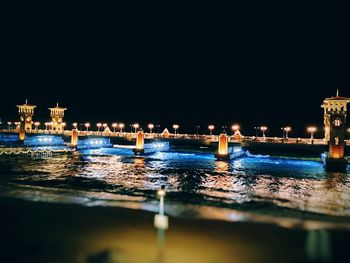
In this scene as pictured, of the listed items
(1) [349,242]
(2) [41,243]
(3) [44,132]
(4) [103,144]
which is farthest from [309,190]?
(3) [44,132]

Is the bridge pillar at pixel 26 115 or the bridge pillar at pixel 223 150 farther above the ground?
the bridge pillar at pixel 26 115

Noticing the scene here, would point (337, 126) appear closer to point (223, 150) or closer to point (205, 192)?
point (223, 150)

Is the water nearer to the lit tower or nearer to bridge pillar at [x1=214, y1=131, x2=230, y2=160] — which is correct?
bridge pillar at [x1=214, y1=131, x2=230, y2=160]

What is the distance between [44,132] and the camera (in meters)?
96.4

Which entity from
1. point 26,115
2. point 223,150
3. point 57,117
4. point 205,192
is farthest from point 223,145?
point 26,115

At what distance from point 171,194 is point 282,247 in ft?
56.5

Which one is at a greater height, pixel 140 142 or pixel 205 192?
pixel 140 142

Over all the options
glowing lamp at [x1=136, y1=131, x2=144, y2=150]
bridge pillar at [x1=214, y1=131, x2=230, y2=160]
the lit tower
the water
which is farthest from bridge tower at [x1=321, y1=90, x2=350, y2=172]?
the lit tower

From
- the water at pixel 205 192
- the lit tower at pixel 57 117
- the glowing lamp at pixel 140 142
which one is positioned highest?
the lit tower at pixel 57 117

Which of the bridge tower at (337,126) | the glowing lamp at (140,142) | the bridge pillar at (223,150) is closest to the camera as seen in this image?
the bridge tower at (337,126)

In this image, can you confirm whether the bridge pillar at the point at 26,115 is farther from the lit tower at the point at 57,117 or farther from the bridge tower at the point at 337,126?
the bridge tower at the point at 337,126

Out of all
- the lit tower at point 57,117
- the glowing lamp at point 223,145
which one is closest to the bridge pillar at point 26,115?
the lit tower at point 57,117

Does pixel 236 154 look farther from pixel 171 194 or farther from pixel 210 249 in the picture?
pixel 210 249

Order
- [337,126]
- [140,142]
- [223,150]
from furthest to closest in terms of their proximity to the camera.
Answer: [140,142] → [223,150] → [337,126]
